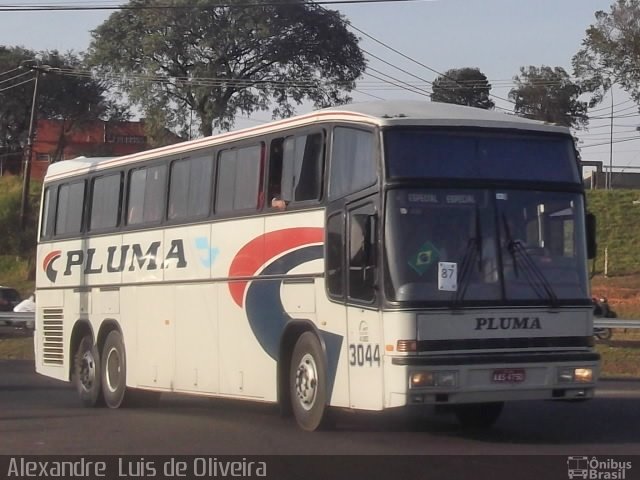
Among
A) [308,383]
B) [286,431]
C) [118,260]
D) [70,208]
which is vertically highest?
[70,208]

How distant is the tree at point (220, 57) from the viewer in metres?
59.1

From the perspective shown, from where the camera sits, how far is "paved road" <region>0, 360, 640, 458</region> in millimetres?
12227

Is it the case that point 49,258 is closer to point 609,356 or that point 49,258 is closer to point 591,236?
point 591,236

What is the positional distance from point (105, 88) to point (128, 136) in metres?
9.37

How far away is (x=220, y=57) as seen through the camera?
59.6 m

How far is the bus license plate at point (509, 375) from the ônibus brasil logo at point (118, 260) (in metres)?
5.55

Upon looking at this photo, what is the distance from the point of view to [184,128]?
6003 centimetres

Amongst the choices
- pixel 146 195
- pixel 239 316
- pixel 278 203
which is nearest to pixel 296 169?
pixel 278 203

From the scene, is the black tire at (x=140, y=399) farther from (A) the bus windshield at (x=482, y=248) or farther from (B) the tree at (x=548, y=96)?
(B) the tree at (x=548, y=96)

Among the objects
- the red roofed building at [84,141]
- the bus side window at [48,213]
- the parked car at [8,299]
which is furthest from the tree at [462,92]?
the bus side window at [48,213]

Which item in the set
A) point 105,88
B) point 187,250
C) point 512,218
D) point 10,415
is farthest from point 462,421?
point 105,88

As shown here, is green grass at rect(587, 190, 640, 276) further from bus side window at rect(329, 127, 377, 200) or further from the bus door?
the bus door

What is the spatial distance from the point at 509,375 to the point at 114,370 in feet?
25.6

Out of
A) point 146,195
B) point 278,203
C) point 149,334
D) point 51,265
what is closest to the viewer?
point 278,203
